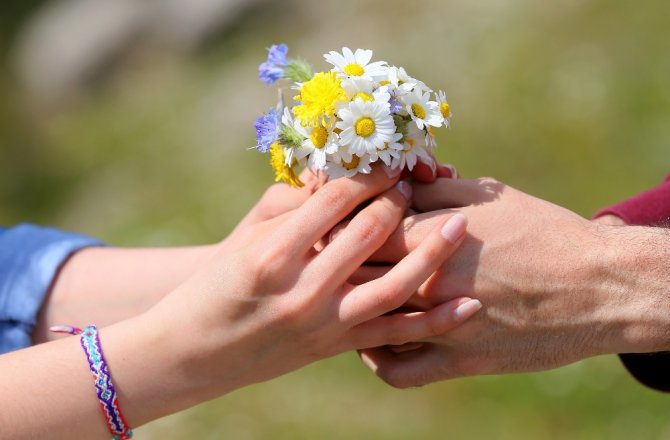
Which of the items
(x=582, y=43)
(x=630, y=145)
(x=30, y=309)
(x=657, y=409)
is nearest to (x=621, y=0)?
(x=582, y=43)

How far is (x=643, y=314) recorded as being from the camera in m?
2.42

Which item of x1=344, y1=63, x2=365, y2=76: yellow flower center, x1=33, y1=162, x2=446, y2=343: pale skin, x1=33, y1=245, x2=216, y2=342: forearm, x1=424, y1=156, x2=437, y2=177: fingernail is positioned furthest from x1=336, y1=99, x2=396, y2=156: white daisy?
x1=33, y1=245, x2=216, y2=342: forearm

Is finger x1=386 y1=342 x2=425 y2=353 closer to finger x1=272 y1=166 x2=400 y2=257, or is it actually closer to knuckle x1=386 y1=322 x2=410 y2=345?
knuckle x1=386 y1=322 x2=410 y2=345

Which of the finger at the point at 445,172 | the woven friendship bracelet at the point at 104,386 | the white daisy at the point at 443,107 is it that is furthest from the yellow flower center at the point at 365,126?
the woven friendship bracelet at the point at 104,386

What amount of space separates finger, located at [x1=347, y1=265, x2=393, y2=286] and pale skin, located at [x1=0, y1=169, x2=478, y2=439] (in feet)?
0.34

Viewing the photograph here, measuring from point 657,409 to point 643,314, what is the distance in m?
2.29

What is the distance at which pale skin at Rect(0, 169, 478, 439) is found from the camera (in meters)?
2.18

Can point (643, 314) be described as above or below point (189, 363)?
below

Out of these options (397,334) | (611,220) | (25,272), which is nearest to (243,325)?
(397,334)

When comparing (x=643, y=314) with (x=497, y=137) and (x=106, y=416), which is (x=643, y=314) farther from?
(x=497, y=137)

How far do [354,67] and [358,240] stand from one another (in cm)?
48

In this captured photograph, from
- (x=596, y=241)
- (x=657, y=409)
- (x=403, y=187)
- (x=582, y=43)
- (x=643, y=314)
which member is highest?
(x=582, y=43)

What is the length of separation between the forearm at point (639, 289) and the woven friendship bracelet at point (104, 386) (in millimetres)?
1399

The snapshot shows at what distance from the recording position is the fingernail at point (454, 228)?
7.51 ft
